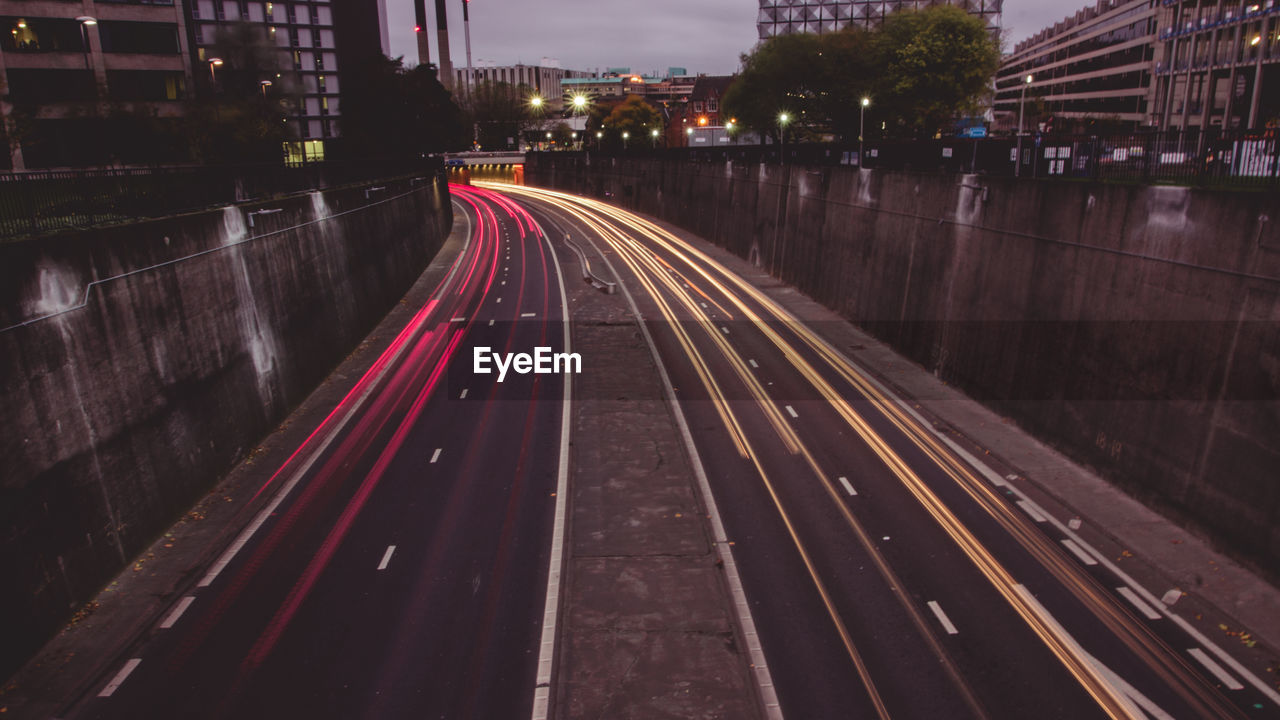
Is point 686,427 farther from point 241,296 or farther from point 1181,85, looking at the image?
point 1181,85

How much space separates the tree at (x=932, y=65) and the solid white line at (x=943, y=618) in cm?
5380

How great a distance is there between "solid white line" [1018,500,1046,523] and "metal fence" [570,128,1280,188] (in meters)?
7.36

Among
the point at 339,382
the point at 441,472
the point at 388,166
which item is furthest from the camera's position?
the point at 388,166

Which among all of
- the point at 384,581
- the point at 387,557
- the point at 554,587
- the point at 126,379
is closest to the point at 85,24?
the point at 126,379

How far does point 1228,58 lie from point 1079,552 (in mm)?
53709

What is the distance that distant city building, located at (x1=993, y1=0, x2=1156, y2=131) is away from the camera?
87312 millimetres

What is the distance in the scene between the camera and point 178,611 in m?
11.8

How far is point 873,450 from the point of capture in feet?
57.7

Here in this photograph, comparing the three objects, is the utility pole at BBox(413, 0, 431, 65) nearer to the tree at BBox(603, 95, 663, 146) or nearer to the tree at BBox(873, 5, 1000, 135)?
the tree at BBox(603, 95, 663, 146)

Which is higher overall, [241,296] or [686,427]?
[241,296]

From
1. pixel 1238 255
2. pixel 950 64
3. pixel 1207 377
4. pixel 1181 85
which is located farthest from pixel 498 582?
pixel 1181 85

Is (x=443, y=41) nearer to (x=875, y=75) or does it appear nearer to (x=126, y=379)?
(x=875, y=75)

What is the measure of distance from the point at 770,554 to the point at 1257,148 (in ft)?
40.9

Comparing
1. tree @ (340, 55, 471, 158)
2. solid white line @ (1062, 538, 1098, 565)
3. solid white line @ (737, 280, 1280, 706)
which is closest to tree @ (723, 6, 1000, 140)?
tree @ (340, 55, 471, 158)
